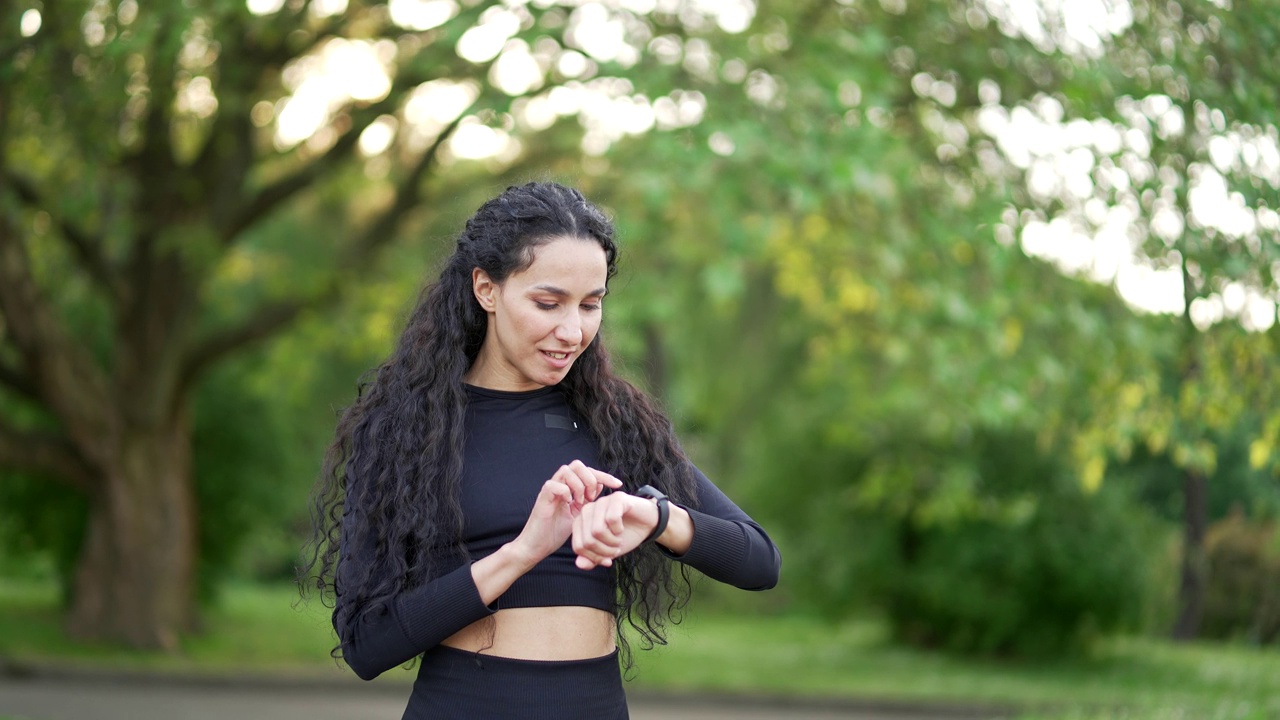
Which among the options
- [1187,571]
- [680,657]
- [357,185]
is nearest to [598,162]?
[357,185]

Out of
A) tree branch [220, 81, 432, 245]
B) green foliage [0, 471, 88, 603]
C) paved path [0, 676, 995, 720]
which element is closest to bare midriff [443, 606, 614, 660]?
paved path [0, 676, 995, 720]

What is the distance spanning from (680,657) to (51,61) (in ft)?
30.7

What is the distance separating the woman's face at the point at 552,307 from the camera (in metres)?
2.62

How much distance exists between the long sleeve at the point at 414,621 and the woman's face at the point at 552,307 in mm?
435

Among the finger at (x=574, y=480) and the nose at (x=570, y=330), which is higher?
the nose at (x=570, y=330)

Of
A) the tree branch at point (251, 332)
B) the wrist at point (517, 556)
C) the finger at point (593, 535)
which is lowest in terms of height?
the wrist at point (517, 556)

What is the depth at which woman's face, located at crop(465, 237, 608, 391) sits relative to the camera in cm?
262

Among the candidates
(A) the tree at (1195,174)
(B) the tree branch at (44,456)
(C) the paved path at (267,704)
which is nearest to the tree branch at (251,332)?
(B) the tree branch at (44,456)

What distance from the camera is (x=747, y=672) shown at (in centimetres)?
1402

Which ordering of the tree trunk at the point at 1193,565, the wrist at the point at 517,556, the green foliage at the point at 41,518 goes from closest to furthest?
the wrist at the point at 517,556 → the tree trunk at the point at 1193,565 → the green foliage at the point at 41,518

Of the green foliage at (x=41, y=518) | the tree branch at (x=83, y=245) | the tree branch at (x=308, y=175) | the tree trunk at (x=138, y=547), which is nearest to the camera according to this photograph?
the tree branch at (x=308, y=175)

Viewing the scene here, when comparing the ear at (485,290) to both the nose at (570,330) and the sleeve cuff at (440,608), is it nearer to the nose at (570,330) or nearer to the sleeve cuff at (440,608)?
the nose at (570,330)

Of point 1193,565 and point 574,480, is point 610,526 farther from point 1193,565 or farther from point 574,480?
point 1193,565

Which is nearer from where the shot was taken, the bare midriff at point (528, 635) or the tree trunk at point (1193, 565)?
the bare midriff at point (528, 635)
